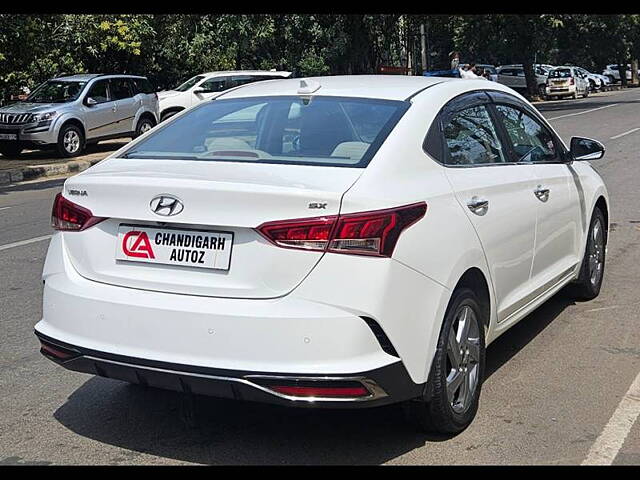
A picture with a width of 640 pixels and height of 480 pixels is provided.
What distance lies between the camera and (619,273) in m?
7.82

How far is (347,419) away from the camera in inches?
179

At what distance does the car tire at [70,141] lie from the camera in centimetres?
1950

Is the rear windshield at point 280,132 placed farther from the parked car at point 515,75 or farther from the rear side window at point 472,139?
the parked car at point 515,75

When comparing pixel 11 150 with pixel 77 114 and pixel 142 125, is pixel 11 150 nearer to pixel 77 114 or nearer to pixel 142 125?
pixel 77 114

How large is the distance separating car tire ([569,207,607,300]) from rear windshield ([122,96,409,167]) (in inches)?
103

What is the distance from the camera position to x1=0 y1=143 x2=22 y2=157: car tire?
64.1ft

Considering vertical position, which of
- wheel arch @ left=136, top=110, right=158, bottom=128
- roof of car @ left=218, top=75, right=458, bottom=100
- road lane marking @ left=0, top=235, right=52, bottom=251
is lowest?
wheel arch @ left=136, top=110, right=158, bottom=128

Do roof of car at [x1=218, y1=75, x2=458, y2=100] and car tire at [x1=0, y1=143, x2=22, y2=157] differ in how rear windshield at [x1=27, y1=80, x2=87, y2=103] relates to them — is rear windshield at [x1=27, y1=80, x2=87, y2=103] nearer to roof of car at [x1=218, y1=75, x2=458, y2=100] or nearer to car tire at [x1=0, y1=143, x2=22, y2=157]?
car tire at [x1=0, y1=143, x2=22, y2=157]

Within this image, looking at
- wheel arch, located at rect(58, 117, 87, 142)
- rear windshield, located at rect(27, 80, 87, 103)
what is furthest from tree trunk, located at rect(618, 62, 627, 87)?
wheel arch, located at rect(58, 117, 87, 142)

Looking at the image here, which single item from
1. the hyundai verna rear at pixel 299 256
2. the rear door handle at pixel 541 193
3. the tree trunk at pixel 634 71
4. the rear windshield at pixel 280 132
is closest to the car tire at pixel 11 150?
the rear windshield at pixel 280 132

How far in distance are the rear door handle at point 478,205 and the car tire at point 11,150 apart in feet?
54.1

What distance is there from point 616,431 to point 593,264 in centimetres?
258

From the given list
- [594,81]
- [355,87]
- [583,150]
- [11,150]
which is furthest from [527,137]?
[594,81]

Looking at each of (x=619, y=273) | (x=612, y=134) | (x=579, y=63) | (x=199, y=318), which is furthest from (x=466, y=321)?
(x=579, y=63)
